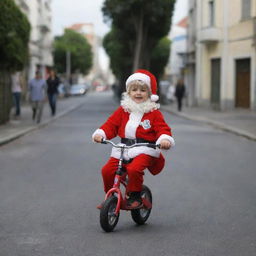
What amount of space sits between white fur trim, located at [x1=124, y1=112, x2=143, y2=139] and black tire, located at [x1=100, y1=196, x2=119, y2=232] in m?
0.58

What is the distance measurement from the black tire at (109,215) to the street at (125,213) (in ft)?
0.26

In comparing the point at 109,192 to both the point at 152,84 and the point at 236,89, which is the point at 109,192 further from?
the point at 236,89

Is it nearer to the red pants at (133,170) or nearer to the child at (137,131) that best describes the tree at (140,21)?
the child at (137,131)

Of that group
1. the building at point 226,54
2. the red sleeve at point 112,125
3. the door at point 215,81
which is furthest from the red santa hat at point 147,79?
the door at point 215,81

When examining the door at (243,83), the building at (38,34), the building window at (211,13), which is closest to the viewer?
the door at (243,83)

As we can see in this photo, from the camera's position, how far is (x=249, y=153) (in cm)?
1141

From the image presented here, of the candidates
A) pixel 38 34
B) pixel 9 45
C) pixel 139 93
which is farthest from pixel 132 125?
pixel 38 34

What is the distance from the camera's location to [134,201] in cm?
513

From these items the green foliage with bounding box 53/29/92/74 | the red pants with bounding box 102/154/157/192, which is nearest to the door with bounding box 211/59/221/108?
the red pants with bounding box 102/154/157/192

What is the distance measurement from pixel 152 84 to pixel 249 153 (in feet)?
21.7

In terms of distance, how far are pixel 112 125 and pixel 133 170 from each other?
50cm

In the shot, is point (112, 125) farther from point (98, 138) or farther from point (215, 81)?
point (215, 81)

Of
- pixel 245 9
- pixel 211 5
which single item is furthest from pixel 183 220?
pixel 211 5

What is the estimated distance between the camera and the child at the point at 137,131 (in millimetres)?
5000
